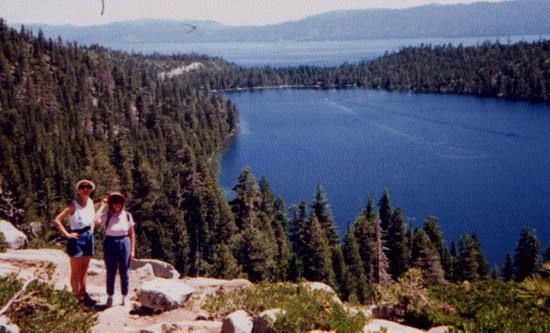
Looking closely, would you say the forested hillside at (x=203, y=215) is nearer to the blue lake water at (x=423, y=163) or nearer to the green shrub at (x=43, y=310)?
the blue lake water at (x=423, y=163)

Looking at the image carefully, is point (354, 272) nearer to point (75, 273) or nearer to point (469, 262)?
point (469, 262)

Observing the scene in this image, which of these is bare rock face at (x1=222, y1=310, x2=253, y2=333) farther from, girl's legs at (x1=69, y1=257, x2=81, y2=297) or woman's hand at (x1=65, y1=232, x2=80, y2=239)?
woman's hand at (x1=65, y1=232, x2=80, y2=239)

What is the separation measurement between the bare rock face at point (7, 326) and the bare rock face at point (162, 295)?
420 cm

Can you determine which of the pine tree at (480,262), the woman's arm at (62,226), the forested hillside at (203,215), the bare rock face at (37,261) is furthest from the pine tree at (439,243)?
the woman's arm at (62,226)

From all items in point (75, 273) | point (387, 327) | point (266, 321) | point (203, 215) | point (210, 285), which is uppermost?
point (75, 273)

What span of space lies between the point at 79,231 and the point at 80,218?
1.22 ft

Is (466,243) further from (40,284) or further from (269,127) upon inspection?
(269,127)

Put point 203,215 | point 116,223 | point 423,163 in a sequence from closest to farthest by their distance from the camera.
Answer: point 116,223, point 203,215, point 423,163

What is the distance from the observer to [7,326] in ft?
29.5

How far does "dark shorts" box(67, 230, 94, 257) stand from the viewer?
1223 cm

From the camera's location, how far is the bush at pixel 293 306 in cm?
1084

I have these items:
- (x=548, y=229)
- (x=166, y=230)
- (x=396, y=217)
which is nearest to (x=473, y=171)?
(x=548, y=229)

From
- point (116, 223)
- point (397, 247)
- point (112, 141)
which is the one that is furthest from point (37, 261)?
point (112, 141)

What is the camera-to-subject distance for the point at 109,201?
40.6 feet
